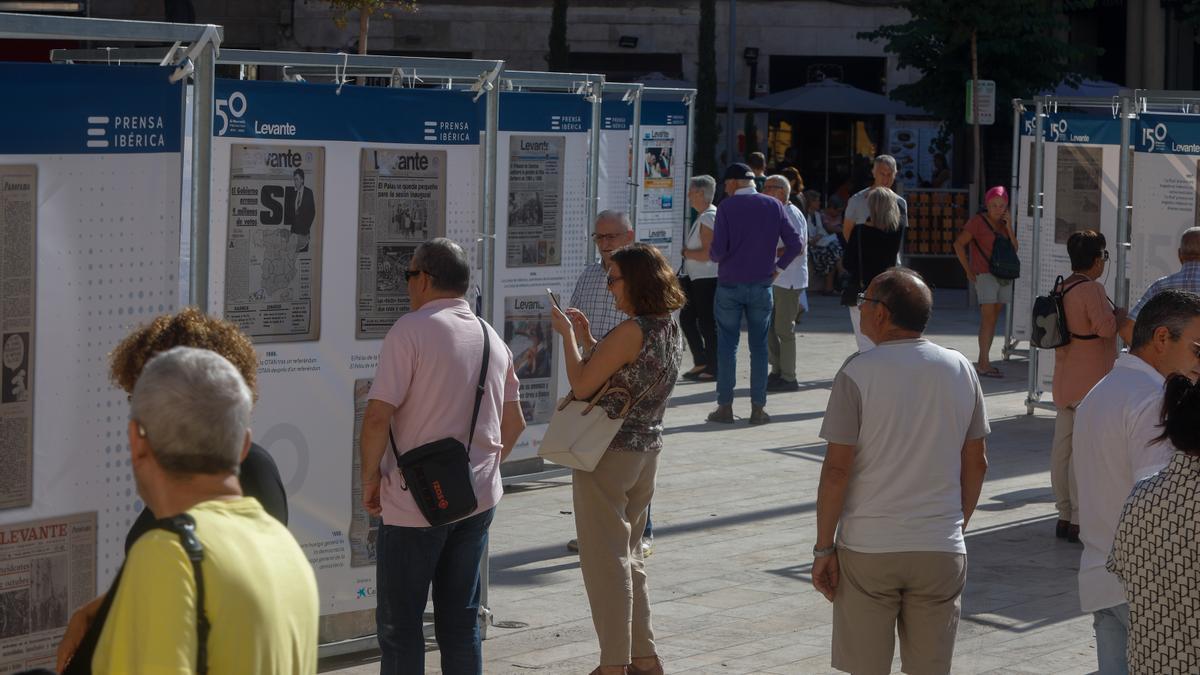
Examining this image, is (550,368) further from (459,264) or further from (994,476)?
(459,264)

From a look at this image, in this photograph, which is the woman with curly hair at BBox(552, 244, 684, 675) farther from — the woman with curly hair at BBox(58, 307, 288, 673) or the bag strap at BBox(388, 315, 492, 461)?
the woman with curly hair at BBox(58, 307, 288, 673)

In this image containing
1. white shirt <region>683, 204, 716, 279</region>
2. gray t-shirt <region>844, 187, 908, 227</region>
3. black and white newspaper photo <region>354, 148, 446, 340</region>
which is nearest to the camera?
black and white newspaper photo <region>354, 148, 446, 340</region>

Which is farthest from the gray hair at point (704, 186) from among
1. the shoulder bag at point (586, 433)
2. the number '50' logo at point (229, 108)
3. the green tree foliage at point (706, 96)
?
the green tree foliage at point (706, 96)

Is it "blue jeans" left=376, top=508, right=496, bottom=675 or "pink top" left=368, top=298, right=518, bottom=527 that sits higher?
"pink top" left=368, top=298, right=518, bottom=527

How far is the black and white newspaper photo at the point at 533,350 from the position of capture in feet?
33.6

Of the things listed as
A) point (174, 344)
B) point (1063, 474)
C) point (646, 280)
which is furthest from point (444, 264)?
point (1063, 474)

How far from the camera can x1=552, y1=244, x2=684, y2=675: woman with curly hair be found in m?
6.27

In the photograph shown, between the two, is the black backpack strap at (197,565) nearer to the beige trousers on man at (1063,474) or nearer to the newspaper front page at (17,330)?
the newspaper front page at (17,330)

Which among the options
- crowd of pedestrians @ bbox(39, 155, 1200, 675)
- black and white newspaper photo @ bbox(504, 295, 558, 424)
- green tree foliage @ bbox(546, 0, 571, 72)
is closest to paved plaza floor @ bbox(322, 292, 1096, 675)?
black and white newspaper photo @ bbox(504, 295, 558, 424)

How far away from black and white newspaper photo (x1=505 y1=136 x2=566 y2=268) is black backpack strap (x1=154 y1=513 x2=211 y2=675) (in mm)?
7352

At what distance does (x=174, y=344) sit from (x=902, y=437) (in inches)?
90.7

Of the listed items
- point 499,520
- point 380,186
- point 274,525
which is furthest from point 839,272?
point 274,525

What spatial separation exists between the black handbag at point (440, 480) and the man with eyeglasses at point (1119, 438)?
2.00m

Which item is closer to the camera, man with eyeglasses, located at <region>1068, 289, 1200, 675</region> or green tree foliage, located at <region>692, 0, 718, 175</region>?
man with eyeglasses, located at <region>1068, 289, 1200, 675</region>
